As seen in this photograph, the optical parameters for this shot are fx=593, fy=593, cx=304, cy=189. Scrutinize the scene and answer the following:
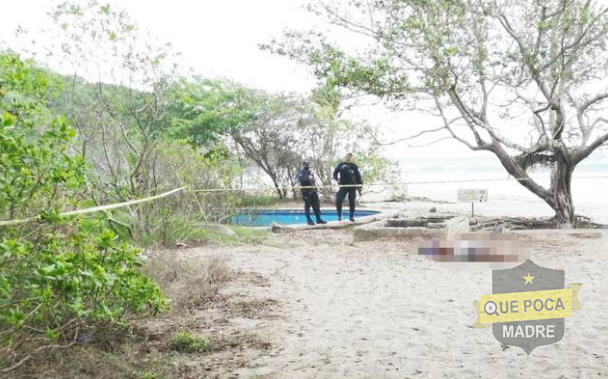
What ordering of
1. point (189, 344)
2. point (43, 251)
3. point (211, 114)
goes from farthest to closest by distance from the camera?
point (211, 114) → point (189, 344) → point (43, 251)

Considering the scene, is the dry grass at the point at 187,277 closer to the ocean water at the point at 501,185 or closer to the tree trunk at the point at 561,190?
the tree trunk at the point at 561,190

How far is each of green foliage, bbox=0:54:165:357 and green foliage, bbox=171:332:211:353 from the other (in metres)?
0.78

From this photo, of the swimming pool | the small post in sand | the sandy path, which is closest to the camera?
the sandy path

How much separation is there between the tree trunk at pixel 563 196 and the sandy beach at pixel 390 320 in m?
3.45

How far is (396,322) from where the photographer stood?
4773 millimetres

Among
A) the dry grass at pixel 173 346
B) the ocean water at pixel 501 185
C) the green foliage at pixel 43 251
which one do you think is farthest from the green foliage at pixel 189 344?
the ocean water at pixel 501 185

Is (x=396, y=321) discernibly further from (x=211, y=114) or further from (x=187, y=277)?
(x=211, y=114)

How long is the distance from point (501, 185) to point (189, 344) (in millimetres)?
33628

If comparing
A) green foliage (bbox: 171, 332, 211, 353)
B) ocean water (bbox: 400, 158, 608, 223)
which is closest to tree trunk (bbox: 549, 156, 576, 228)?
ocean water (bbox: 400, 158, 608, 223)

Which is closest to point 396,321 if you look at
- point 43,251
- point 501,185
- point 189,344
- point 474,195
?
point 189,344

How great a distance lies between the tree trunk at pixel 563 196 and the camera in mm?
11789

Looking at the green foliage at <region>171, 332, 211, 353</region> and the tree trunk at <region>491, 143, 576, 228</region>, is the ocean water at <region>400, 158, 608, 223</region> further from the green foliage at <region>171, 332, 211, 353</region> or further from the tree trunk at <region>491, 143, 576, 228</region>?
the green foliage at <region>171, 332, 211, 353</region>

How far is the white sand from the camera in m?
3.69

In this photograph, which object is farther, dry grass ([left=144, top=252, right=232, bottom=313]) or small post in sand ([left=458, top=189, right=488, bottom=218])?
small post in sand ([left=458, top=189, right=488, bottom=218])
